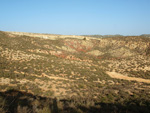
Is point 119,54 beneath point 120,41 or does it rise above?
beneath

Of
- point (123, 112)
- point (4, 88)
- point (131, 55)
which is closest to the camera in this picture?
point (123, 112)

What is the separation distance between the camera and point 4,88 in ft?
31.2

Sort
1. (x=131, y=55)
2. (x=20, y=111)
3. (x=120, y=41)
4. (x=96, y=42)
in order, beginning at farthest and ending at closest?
(x=96, y=42) → (x=120, y=41) → (x=131, y=55) → (x=20, y=111)

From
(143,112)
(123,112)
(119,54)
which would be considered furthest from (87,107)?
(119,54)

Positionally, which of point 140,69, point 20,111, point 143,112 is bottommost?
point 140,69

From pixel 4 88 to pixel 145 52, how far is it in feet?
148

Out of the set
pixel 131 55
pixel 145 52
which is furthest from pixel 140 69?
pixel 145 52

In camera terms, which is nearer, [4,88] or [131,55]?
[4,88]

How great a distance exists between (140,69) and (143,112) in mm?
23648

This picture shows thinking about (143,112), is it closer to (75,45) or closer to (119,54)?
(119,54)

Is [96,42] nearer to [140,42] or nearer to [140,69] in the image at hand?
[140,42]

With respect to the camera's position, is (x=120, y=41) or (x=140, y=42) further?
(x=120, y=41)

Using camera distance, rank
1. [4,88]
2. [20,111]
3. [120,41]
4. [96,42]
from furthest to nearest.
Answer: [96,42] → [120,41] → [4,88] → [20,111]

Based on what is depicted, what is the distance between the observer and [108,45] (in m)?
48.1
